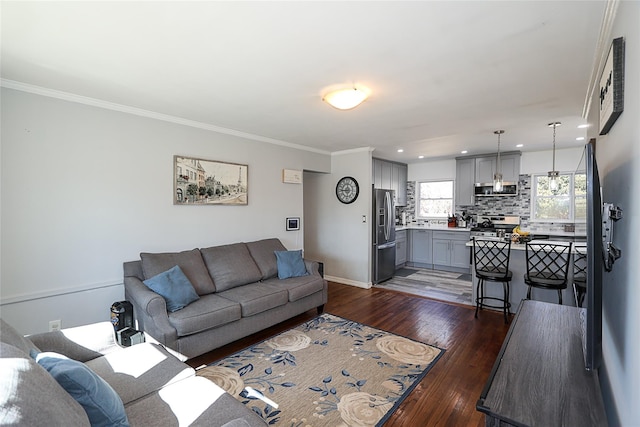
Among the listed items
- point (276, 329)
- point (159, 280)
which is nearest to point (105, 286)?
point (159, 280)

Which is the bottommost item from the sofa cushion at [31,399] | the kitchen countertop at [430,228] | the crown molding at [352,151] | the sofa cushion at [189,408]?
the sofa cushion at [189,408]

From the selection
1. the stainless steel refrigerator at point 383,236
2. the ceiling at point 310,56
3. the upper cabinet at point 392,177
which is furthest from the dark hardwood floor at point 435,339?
the ceiling at point 310,56

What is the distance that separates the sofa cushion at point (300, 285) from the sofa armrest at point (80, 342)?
70.1 inches

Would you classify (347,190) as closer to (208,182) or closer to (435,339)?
(208,182)

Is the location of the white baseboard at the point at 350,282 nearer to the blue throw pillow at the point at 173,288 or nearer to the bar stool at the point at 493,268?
the bar stool at the point at 493,268

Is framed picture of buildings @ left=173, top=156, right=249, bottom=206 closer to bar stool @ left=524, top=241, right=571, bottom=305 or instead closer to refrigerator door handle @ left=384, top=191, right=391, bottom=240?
refrigerator door handle @ left=384, top=191, right=391, bottom=240

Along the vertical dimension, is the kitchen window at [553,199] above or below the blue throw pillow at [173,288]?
above

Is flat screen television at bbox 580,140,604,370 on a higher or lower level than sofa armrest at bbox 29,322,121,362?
higher

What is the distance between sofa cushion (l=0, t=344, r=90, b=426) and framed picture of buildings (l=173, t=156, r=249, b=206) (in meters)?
2.69

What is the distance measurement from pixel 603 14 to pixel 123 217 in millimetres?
4112

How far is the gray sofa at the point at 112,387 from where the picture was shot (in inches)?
33.3

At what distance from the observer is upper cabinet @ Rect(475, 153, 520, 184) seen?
5.81m

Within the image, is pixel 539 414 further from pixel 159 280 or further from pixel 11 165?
pixel 11 165

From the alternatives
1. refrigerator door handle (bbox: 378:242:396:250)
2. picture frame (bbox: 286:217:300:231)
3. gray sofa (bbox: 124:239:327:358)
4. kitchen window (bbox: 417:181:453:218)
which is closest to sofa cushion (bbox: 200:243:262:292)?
gray sofa (bbox: 124:239:327:358)
